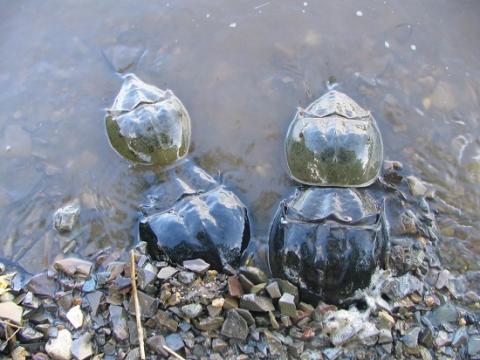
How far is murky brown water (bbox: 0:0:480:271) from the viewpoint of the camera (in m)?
4.30

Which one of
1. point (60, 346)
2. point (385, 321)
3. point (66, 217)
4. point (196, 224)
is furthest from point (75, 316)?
point (385, 321)

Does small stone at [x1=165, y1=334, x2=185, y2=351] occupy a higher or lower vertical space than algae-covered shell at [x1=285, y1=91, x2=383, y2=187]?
lower

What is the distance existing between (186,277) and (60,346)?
867 mm

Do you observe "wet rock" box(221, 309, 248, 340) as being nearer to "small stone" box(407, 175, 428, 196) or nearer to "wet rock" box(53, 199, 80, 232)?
"wet rock" box(53, 199, 80, 232)

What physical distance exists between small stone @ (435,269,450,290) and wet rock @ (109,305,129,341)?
206cm

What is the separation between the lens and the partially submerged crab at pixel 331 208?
11.4 ft

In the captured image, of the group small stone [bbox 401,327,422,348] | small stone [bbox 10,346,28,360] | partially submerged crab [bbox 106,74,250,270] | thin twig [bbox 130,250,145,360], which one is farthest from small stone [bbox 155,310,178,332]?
small stone [bbox 401,327,422,348]

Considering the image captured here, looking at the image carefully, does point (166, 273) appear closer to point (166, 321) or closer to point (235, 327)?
point (166, 321)

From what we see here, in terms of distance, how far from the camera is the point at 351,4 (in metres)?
5.28

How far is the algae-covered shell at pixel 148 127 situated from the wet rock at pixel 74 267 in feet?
3.08

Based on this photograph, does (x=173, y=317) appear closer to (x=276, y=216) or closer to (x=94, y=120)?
(x=276, y=216)

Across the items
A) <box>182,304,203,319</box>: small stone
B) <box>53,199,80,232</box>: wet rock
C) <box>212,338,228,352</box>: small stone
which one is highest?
<box>53,199,80,232</box>: wet rock

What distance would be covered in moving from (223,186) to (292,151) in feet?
1.97

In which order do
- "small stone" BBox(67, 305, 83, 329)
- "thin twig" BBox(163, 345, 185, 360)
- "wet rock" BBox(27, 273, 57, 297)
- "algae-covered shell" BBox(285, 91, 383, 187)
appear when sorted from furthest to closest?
"algae-covered shell" BBox(285, 91, 383, 187)
"wet rock" BBox(27, 273, 57, 297)
"small stone" BBox(67, 305, 83, 329)
"thin twig" BBox(163, 345, 185, 360)
